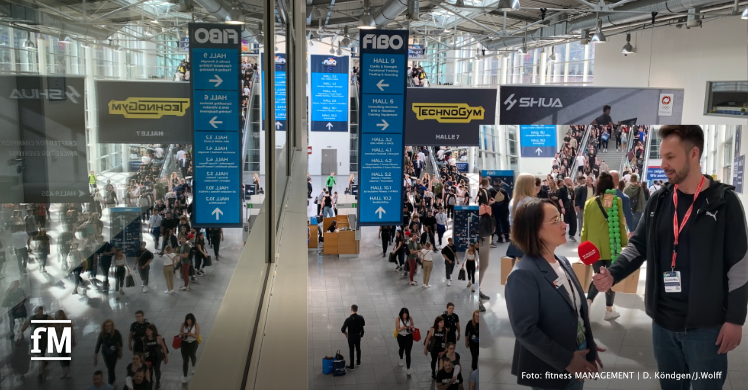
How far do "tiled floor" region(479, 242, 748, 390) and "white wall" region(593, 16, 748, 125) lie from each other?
738cm

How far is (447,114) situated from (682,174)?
22.6ft

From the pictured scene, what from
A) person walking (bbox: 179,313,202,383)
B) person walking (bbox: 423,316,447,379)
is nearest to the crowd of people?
person walking (bbox: 179,313,202,383)

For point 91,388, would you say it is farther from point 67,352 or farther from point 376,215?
point 376,215

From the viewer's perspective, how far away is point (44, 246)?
0.32m

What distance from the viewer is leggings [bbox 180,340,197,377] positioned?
1.39 feet

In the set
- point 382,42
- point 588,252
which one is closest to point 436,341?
point 382,42

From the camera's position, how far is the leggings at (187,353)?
0.42m

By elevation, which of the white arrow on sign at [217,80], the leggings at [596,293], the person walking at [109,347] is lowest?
the leggings at [596,293]

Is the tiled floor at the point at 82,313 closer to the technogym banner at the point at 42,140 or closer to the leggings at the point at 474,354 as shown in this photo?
the technogym banner at the point at 42,140

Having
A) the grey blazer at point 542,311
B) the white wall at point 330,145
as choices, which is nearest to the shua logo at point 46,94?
the grey blazer at point 542,311

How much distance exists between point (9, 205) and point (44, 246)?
0.04 meters

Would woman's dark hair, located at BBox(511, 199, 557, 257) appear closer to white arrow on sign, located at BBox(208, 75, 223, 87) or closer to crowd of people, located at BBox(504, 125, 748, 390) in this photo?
crowd of people, located at BBox(504, 125, 748, 390)

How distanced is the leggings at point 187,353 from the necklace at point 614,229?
13.2 ft
